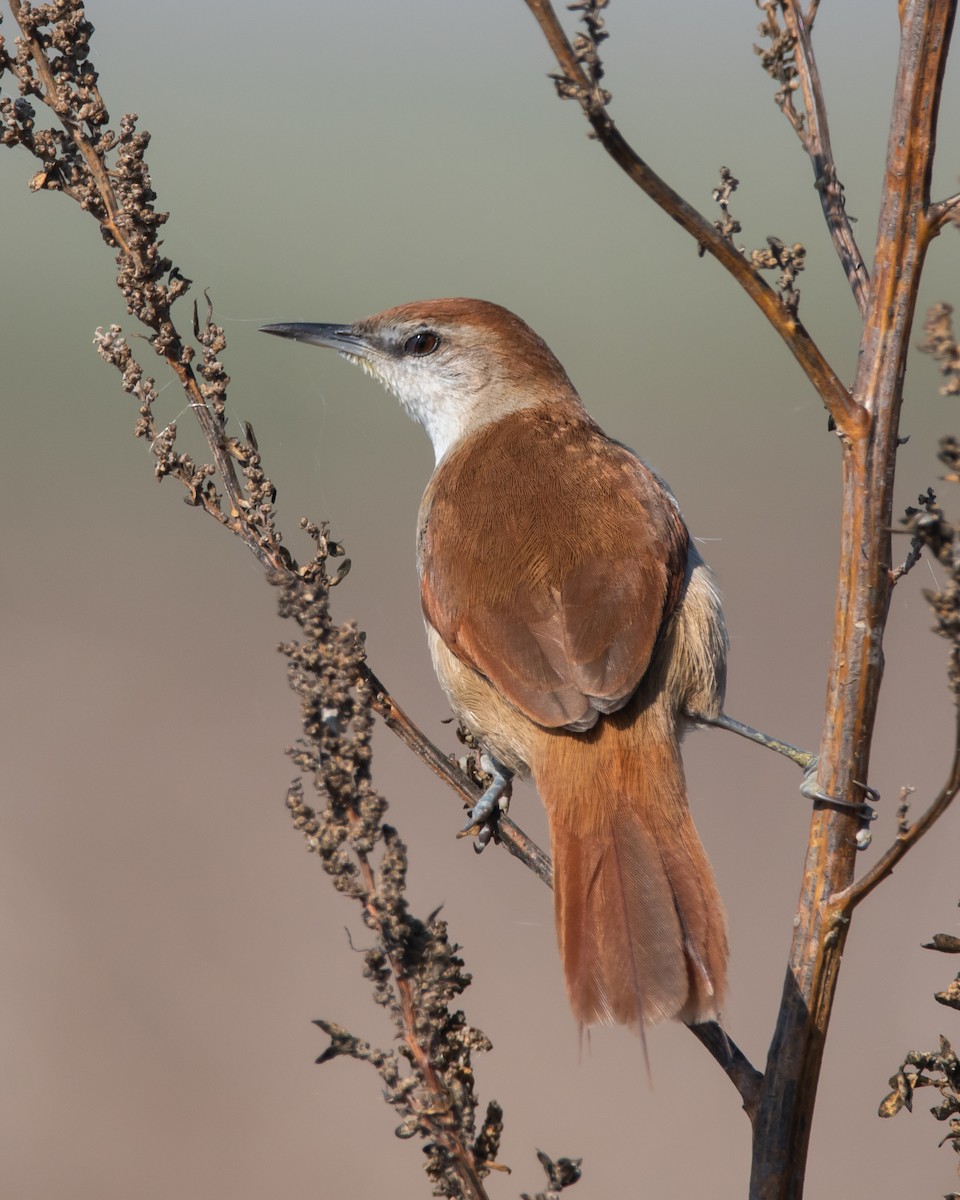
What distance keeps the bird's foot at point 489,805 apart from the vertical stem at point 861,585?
3.72ft

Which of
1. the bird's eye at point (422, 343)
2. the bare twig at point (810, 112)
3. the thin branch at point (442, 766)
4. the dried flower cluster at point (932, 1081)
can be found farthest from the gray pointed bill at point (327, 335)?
the dried flower cluster at point (932, 1081)

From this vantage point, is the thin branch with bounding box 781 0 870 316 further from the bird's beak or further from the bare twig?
the bird's beak

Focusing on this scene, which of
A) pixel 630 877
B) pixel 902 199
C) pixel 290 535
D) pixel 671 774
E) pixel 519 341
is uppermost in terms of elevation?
pixel 290 535

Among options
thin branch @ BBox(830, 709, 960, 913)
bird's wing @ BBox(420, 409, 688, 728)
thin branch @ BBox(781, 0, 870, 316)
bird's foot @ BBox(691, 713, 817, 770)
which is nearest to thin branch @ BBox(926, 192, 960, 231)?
thin branch @ BBox(781, 0, 870, 316)

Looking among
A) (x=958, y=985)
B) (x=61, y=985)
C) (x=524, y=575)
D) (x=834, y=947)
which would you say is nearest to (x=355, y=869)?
(x=834, y=947)

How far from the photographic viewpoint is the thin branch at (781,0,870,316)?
6.92 feet

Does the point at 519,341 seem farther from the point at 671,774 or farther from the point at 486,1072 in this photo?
the point at 486,1072

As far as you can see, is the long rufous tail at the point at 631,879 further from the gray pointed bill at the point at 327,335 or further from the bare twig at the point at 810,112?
the gray pointed bill at the point at 327,335

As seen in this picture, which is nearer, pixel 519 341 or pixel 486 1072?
pixel 519 341

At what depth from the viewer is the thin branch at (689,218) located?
170cm

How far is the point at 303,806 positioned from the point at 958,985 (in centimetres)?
113

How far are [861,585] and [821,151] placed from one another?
2.47 ft

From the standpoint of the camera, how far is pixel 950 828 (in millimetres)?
6168

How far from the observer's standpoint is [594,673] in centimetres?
300
